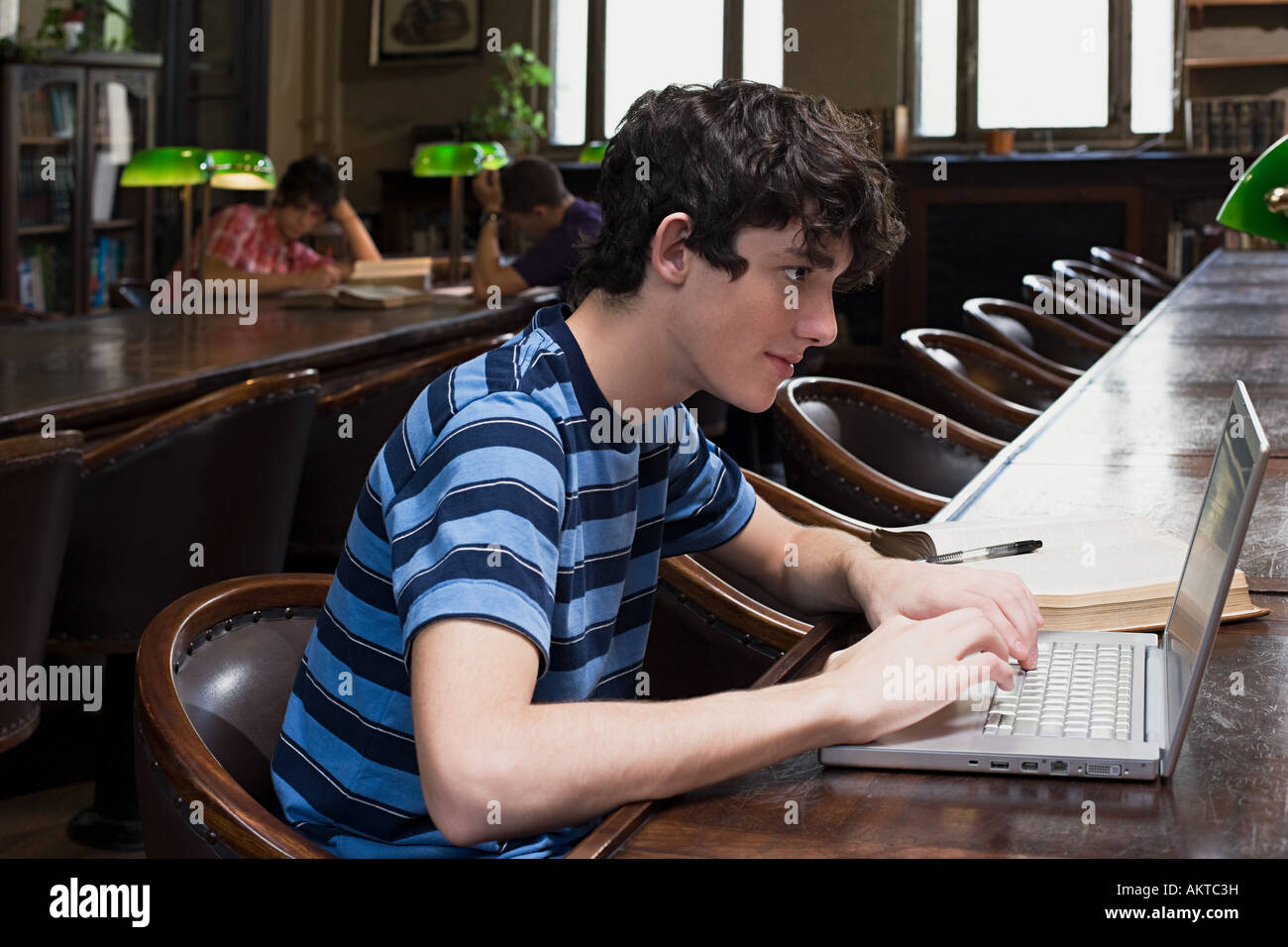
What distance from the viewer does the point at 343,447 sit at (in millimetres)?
2949

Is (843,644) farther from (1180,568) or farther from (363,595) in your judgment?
(363,595)

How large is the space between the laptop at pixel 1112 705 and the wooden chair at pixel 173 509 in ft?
5.09

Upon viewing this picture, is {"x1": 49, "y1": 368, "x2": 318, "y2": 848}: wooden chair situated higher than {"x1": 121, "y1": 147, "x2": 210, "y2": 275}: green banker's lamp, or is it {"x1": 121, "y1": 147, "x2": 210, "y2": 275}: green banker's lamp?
{"x1": 121, "y1": 147, "x2": 210, "y2": 275}: green banker's lamp

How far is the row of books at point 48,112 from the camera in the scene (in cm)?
629

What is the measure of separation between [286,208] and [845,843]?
458 cm

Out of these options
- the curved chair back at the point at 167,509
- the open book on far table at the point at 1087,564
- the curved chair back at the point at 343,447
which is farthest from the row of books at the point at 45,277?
the open book on far table at the point at 1087,564

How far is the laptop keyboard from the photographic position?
3.44ft

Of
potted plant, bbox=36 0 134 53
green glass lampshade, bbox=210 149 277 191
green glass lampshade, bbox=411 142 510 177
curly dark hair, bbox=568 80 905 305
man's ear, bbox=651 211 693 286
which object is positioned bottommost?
man's ear, bbox=651 211 693 286

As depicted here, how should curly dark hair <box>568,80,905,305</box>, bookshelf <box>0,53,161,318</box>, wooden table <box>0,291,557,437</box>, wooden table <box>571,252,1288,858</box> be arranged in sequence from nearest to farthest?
wooden table <box>571,252,1288,858</box> < curly dark hair <box>568,80,905,305</box> < wooden table <box>0,291,557,437</box> < bookshelf <box>0,53,161,318</box>

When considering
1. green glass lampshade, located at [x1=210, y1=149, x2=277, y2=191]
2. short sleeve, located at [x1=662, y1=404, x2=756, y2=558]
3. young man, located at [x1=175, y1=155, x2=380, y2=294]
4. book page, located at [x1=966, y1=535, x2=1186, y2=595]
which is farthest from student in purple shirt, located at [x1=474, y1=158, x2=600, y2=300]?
book page, located at [x1=966, y1=535, x2=1186, y2=595]

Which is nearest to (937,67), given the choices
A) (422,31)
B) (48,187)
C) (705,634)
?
(422,31)

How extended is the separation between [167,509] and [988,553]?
56.0 inches

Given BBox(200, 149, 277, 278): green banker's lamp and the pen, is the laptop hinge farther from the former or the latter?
BBox(200, 149, 277, 278): green banker's lamp

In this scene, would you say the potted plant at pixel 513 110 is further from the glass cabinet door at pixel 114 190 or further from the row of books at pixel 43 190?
the row of books at pixel 43 190
